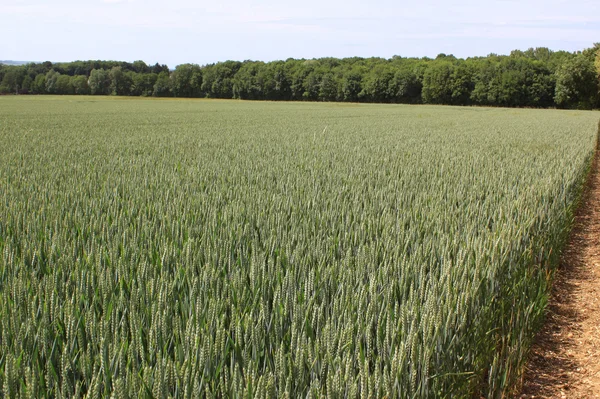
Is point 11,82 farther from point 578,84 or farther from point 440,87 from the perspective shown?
point 578,84

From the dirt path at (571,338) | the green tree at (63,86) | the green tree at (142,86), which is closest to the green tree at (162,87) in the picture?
the green tree at (142,86)

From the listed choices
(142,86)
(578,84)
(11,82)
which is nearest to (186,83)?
(142,86)

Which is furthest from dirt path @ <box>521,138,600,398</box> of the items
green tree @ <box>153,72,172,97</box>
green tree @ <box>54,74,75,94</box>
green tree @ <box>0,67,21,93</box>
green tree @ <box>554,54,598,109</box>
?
green tree @ <box>0,67,21,93</box>

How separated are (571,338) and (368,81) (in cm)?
7057

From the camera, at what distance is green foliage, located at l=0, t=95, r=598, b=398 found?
182cm

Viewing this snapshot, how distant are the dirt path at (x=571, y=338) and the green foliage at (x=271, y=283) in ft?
0.75

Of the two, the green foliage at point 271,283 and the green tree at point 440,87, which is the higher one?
the green tree at point 440,87

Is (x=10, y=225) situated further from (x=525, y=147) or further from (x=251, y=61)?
(x=251, y=61)

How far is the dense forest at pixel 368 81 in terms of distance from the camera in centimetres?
6016

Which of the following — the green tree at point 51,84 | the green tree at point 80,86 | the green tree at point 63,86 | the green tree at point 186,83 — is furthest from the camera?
the green tree at point 186,83

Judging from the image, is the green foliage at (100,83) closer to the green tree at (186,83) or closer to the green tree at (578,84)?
the green tree at (186,83)

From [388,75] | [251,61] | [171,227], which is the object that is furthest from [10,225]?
[251,61]

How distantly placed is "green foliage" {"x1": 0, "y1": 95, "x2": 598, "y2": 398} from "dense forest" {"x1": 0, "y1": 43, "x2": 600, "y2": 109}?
193 ft

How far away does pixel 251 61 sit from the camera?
308 feet
